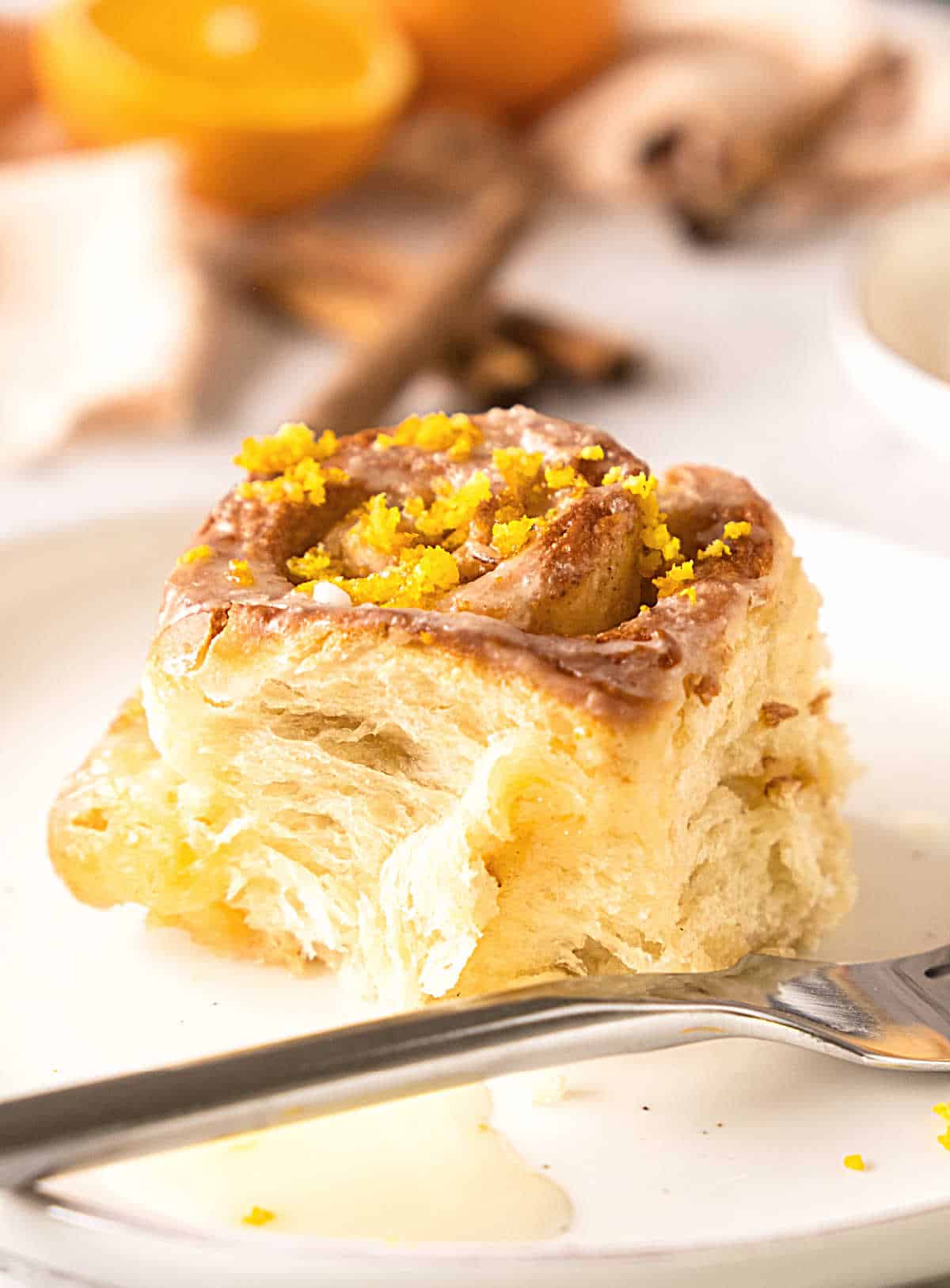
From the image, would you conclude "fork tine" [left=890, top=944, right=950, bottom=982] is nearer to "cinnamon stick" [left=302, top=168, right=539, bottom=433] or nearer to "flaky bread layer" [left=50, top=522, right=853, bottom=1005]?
"flaky bread layer" [left=50, top=522, right=853, bottom=1005]

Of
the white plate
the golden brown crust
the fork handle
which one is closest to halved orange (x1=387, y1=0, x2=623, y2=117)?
the white plate

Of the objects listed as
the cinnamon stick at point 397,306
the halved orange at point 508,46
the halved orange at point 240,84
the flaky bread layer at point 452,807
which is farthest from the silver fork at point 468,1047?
the halved orange at point 508,46

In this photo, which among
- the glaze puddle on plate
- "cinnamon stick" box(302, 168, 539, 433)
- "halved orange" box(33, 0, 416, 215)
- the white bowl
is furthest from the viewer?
"halved orange" box(33, 0, 416, 215)

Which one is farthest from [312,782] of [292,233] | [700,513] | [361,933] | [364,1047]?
[292,233]

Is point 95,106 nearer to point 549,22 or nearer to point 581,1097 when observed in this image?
point 549,22

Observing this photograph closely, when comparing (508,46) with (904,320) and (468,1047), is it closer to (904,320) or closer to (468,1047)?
(904,320)

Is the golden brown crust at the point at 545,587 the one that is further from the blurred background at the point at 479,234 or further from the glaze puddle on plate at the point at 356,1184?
the blurred background at the point at 479,234

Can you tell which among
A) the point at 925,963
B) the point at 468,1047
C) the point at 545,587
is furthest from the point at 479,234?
the point at 468,1047
